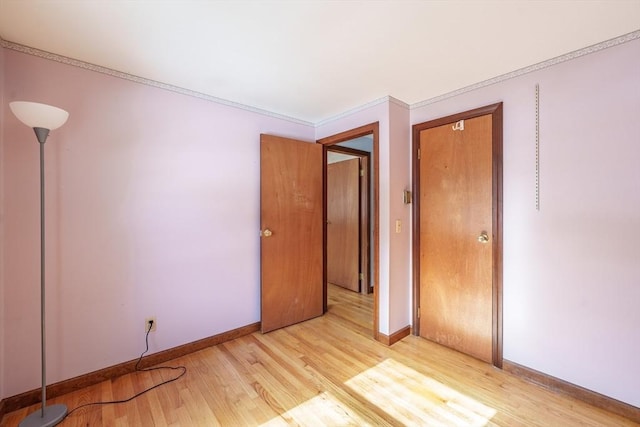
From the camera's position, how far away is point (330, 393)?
1819mm

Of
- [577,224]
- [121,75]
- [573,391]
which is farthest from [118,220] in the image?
[573,391]

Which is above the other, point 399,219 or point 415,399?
point 399,219

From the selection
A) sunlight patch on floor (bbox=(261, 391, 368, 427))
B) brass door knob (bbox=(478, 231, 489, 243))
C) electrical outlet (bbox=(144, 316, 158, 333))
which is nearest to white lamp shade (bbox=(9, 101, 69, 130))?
electrical outlet (bbox=(144, 316, 158, 333))

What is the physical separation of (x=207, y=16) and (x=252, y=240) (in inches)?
71.7

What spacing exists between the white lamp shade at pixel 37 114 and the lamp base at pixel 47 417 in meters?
1.61

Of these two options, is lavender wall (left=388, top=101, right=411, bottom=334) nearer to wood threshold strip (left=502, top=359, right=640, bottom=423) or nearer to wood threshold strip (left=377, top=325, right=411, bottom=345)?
wood threshold strip (left=377, top=325, right=411, bottom=345)

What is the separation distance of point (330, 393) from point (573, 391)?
1556mm

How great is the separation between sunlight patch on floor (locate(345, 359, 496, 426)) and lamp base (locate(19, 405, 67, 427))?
5.63ft

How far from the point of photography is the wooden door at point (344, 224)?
3920 millimetres

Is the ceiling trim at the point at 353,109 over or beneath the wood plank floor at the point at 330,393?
over

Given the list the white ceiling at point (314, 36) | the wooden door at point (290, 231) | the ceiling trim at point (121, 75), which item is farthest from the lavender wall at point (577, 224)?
the ceiling trim at point (121, 75)

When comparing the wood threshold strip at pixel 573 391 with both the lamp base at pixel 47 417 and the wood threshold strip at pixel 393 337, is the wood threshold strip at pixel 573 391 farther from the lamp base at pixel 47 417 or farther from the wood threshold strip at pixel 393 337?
the lamp base at pixel 47 417

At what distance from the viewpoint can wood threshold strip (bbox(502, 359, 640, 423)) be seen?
159 cm

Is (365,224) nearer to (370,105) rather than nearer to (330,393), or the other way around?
(370,105)
